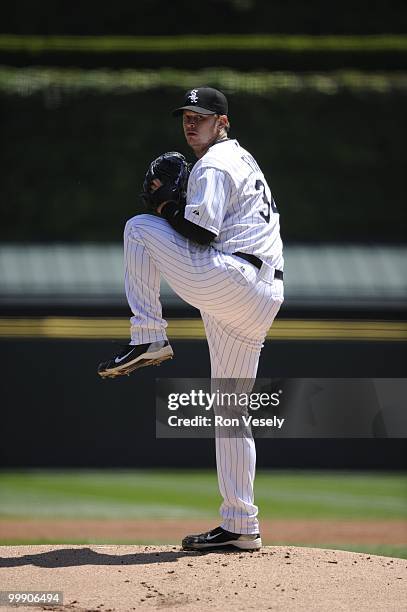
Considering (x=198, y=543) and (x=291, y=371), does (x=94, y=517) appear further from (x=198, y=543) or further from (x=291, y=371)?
(x=198, y=543)

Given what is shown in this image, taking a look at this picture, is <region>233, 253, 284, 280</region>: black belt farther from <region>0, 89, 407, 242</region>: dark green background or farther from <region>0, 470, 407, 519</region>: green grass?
<region>0, 89, 407, 242</region>: dark green background

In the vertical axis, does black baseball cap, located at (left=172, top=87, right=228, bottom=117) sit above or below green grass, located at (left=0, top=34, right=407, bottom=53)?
below

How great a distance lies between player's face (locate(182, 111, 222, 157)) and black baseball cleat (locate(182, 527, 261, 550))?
1.22 meters

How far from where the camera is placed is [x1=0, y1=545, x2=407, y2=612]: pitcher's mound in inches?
114

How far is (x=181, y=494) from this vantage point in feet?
24.7

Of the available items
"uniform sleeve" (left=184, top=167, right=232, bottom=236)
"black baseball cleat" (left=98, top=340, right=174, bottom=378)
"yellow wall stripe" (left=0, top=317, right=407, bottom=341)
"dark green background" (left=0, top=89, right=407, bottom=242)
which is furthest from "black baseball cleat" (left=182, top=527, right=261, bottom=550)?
"dark green background" (left=0, top=89, right=407, bottom=242)

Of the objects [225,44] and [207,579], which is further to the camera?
[225,44]

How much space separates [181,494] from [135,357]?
4.43 meters

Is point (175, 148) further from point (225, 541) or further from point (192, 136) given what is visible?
point (225, 541)

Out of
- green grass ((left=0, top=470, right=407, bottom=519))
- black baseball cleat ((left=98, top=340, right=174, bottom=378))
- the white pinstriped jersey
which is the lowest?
green grass ((left=0, top=470, right=407, bottom=519))

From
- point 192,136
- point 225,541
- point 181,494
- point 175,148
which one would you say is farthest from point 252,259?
point 175,148

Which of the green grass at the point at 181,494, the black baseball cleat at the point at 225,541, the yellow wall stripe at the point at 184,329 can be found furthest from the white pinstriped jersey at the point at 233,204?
the yellow wall stripe at the point at 184,329

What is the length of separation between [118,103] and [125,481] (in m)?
6.90

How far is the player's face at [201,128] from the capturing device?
338cm
